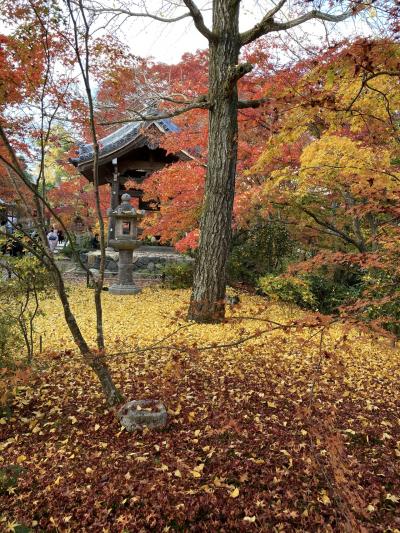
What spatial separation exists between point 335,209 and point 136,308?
506cm

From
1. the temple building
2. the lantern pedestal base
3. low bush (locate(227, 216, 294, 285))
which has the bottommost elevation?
the lantern pedestal base

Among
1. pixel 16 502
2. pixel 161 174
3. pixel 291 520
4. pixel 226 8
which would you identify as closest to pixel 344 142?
pixel 226 8

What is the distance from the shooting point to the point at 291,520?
2350mm

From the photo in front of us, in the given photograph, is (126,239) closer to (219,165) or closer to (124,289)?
(124,289)

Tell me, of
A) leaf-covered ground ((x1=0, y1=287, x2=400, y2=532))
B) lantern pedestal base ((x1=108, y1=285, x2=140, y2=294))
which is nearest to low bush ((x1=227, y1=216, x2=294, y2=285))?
lantern pedestal base ((x1=108, y1=285, x2=140, y2=294))

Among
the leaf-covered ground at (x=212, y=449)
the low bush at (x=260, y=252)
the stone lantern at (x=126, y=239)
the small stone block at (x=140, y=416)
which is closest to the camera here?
the leaf-covered ground at (x=212, y=449)

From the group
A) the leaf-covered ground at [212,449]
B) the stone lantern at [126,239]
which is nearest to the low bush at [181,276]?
the stone lantern at [126,239]

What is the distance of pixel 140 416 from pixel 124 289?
6.92 meters

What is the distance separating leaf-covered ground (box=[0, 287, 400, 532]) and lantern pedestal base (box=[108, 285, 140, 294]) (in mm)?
5007

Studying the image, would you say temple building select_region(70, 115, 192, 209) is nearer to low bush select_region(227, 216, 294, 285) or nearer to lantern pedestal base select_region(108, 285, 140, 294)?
lantern pedestal base select_region(108, 285, 140, 294)

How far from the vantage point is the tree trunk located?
588 centimetres

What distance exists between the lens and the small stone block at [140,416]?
10.6ft

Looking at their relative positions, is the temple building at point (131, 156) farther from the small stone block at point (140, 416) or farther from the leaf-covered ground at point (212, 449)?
the small stone block at point (140, 416)

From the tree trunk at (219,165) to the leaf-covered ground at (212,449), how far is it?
5.33ft
